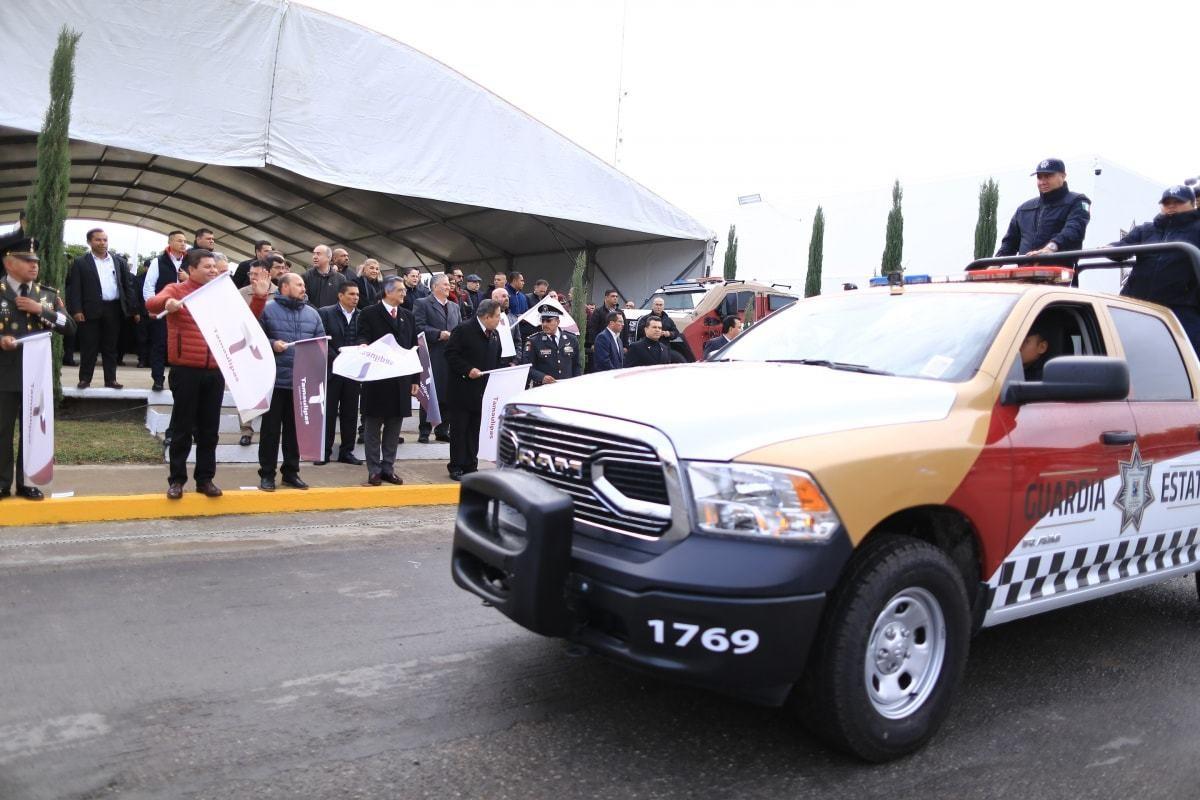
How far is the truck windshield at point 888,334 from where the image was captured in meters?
3.75

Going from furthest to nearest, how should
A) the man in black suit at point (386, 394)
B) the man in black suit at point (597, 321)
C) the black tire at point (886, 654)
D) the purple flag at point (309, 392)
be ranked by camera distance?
the man in black suit at point (597, 321), the man in black suit at point (386, 394), the purple flag at point (309, 392), the black tire at point (886, 654)

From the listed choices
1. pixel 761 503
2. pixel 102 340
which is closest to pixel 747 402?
pixel 761 503

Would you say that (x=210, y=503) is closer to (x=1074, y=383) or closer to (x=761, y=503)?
(x=761, y=503)

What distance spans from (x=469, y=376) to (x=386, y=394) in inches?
34.3

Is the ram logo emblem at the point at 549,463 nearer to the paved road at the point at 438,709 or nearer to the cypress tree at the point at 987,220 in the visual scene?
the paved road at the point at 438,709

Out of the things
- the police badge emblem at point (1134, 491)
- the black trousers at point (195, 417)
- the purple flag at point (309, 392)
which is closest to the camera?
the police badge emblem at point (1134, 491)

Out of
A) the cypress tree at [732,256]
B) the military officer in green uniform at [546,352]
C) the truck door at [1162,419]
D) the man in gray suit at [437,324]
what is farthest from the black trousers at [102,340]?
the cypress tree at [732,256]

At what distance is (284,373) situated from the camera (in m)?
7.85

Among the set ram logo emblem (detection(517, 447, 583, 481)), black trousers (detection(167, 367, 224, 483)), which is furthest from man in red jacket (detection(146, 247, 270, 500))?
ram logo emblem (detection(517, 447, 583, 481))

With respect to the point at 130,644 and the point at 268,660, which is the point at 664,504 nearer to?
the point at 268,660

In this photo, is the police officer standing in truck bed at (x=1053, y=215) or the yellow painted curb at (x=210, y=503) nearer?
the police officer standing in truck bed at (x=1053, y=215)

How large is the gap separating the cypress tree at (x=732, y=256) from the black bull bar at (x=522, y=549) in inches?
1178

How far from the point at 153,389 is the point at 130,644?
738 cm

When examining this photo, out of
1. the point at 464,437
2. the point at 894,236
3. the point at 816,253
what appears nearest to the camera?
the point at 464,437
